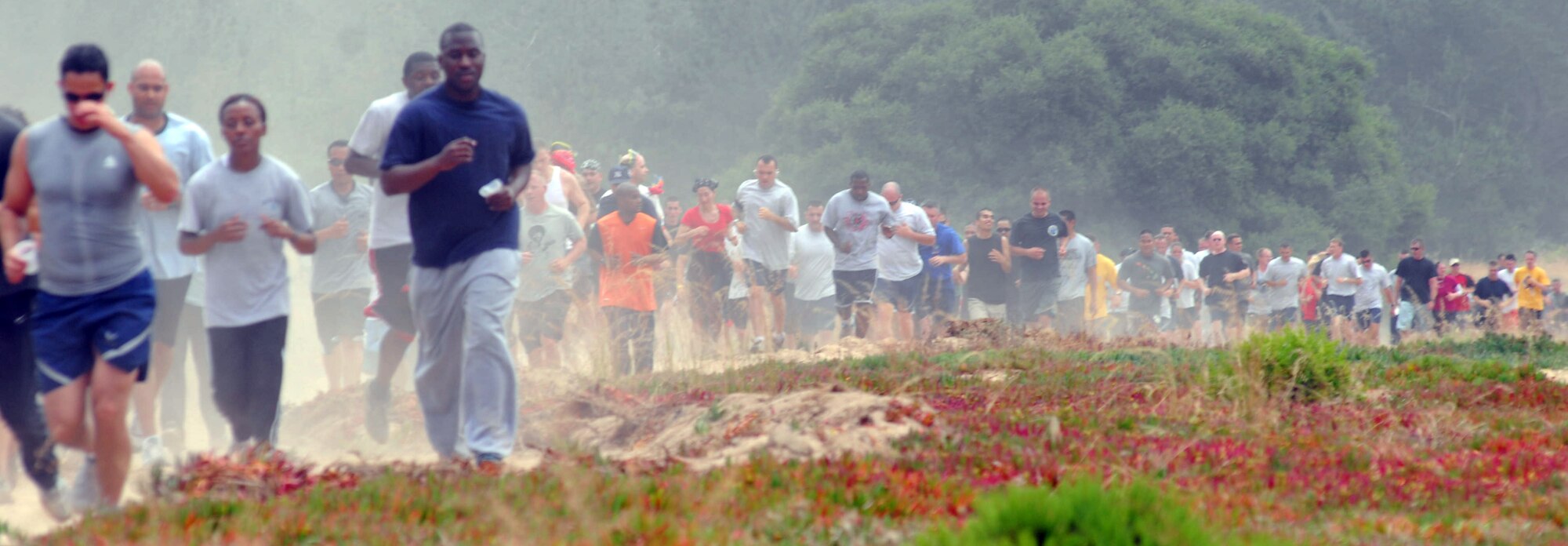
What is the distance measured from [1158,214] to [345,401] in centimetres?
2688

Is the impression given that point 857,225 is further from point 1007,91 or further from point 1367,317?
point 1007,91

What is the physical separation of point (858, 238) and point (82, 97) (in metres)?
9.23

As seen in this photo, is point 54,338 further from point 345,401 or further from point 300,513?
point 345,401

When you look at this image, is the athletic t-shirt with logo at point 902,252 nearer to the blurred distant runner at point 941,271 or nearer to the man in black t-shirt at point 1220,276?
the blurred distant runner at point 941,271

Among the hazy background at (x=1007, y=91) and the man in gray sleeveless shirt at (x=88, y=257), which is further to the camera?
the hazy background at (x=1007, y=91)

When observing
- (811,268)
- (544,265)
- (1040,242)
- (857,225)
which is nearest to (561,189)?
(544,265)

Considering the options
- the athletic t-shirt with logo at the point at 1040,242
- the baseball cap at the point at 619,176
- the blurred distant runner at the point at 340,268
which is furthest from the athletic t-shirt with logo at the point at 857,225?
the blurred distant runner at the point at 340,268

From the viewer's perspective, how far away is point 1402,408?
26.9ft

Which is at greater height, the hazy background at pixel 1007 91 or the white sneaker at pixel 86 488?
the hazy background at pixel 1007 91

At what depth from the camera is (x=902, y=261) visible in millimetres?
15031

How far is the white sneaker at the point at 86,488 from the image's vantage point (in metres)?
5.88

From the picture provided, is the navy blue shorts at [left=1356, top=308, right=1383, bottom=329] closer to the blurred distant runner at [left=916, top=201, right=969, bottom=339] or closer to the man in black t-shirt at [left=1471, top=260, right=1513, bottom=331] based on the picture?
the man in black t-shirt at [left=1471, top=260, right=1513, bottom=331]

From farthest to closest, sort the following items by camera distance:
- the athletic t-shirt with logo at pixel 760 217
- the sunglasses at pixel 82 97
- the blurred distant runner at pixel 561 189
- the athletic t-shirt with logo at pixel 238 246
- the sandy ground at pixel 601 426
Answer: the athletic t-shirt with logo at pixel 760 217, the blurred distant runner at pixel 561 189, the athletic t-shirt with logo at pixel 238 246, the sandy ground at pixel 601 426, the sunglasses at pixel 82 97

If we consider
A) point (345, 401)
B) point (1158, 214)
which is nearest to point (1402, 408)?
point (345, 401)
